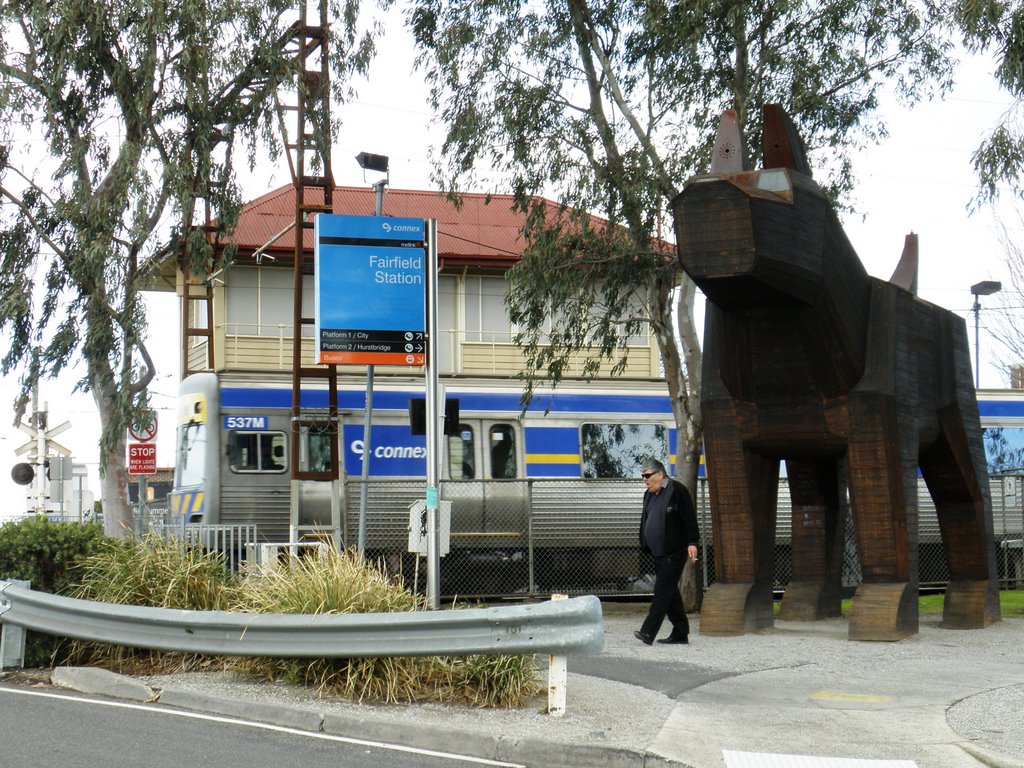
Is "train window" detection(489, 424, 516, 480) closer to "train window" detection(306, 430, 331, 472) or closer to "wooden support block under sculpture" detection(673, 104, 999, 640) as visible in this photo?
"train window" detection(306, 430, 331, 472)

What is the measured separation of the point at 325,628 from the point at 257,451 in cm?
1065

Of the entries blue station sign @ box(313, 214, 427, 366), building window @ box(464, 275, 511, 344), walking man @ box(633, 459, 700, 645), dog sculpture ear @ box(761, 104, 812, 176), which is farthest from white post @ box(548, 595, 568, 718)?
building window @ box(464, 275, 511, 344)

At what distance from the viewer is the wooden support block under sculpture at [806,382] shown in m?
11.2

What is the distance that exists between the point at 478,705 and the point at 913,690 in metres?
3.38

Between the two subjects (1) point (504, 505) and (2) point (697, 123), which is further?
(1) point (504, 505)

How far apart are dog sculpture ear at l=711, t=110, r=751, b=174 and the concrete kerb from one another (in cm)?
600

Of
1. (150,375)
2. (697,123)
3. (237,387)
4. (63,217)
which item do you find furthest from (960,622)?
(63,217)

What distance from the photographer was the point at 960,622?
13938 millimetres

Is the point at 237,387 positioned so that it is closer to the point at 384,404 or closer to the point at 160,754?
the point at 384,404

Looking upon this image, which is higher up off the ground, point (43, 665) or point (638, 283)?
point (638, 283)

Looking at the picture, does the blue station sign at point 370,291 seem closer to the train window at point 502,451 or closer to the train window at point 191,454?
the train window at point 191,454

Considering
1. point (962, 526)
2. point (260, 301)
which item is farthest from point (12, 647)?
point (260, 301)

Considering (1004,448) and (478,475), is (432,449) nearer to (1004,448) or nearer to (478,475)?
(478,475)

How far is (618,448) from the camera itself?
20.6 meters
